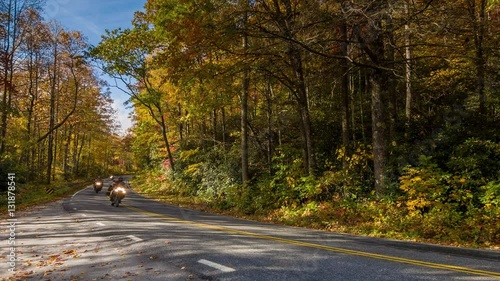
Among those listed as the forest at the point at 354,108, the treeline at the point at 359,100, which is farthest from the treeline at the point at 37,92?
the treeline at the point at 359,100

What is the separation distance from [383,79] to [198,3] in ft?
25.5

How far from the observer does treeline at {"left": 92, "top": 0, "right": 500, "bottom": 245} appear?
1048 centimetres

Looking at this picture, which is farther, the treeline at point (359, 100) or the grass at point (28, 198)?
the grass at point (28, 198)

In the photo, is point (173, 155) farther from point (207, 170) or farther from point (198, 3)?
point (198, 3)

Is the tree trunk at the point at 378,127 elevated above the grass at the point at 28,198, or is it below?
above

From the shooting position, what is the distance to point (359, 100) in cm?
1864

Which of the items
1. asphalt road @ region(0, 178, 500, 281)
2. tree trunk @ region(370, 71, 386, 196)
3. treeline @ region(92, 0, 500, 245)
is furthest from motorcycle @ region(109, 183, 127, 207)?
tree trunk @ region(370, 71, 386, 196)

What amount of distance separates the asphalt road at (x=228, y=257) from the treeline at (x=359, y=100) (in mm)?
3397

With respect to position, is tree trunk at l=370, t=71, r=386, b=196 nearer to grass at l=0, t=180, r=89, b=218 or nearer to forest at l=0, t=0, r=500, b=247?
forest at l=0, t=0, r=500, b=247

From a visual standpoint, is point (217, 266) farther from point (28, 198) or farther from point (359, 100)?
point (28, 198)

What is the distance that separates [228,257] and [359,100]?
14439mm

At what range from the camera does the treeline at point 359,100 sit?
10.5 m

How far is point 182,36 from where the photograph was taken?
40.1 feet

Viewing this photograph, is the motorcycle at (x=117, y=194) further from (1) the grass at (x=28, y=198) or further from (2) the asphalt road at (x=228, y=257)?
(2) the asphalt road at (x=228, y=257)
